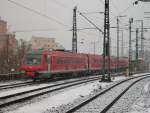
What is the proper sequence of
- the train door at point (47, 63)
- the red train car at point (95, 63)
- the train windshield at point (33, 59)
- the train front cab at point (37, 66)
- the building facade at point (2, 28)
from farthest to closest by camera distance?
1. the building facade at point (2, 28)
2. the red train car at point (95, 63)
3. the train door at point (47, 63)
4. the train windshield at point (33, 59)
5. the train front cab at point (37, 66)

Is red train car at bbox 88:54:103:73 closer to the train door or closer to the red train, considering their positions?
the red train

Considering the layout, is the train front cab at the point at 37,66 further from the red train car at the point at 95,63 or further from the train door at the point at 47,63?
the red train car at the point at 95,63

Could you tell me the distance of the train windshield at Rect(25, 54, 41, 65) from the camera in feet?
108

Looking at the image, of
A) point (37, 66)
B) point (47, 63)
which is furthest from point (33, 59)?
point (47, 63)

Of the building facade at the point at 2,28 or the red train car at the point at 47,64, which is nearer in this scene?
the red train car at the point at 47,64

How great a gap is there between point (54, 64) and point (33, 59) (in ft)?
8.14

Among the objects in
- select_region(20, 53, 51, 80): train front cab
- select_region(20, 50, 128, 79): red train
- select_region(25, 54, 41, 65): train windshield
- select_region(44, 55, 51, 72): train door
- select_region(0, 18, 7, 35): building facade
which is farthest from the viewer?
select_region(0, 18, 7, 35): building facade

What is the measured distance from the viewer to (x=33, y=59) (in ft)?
109

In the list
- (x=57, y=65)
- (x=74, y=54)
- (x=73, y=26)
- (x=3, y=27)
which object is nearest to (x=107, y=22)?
(x=57, y=65)

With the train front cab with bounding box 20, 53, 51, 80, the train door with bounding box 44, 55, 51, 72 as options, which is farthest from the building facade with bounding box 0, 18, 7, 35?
the train door with bounding box 44, 55, 51, 72

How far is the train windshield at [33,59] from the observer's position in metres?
32.9

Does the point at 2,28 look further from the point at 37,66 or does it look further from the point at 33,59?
the point at 37,66

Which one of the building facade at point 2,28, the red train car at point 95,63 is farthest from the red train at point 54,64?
the building facade at point 2,28

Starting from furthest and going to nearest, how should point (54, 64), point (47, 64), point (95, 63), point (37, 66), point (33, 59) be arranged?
point (95, 63)
point (54, 64)
point (47, 64)
point (33, 59)
point (37, 66)
